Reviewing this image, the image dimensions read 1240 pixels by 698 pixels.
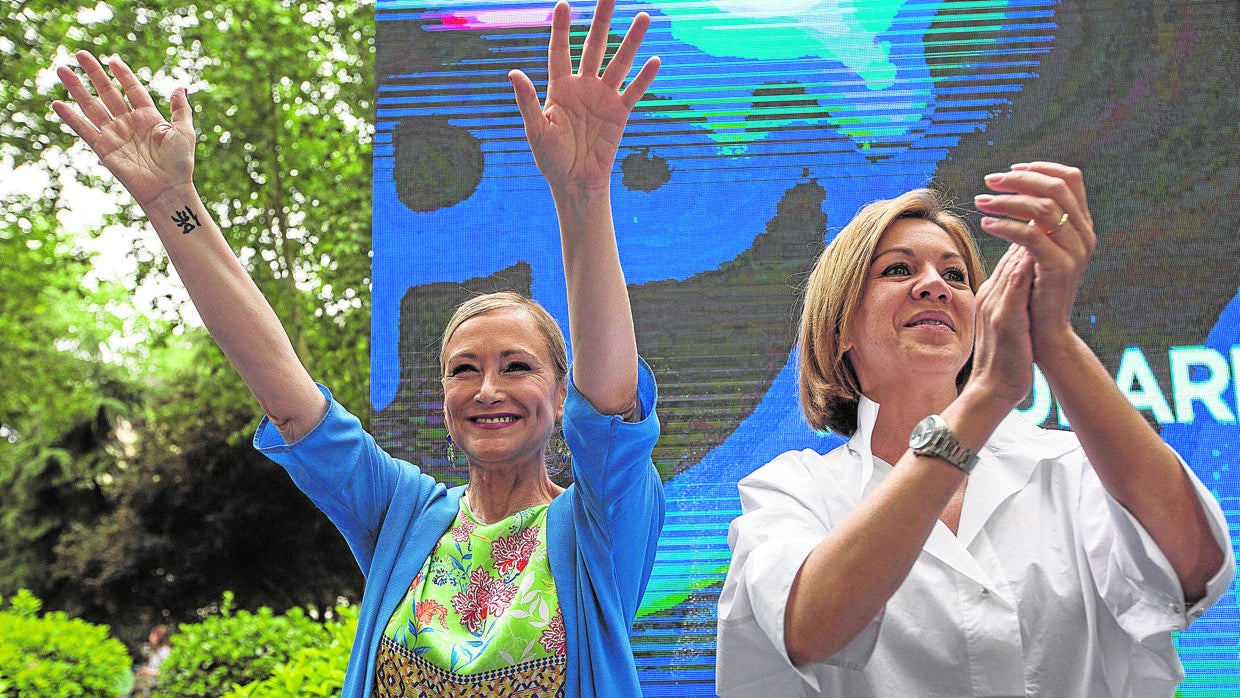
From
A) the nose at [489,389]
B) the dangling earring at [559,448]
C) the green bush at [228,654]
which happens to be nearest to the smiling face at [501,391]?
the nose at [489,389]

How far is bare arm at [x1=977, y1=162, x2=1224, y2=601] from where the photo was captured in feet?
4.49

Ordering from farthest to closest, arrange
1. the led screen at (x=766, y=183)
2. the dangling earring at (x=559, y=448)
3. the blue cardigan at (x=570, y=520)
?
the led screen at (x=766, y=183)
the dangling earring at (x=559, y=448)
the blue cardigan at (x=570, y=520)

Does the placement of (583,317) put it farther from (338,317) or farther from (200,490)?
(200,490)

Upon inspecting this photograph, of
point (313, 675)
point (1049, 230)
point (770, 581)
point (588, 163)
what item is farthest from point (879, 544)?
point (313, 675)

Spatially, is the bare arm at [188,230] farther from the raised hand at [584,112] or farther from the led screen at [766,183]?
the led screen at [766,183]

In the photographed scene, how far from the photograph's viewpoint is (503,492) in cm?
217

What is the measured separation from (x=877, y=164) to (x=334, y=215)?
6.89 metres

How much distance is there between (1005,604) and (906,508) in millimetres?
261

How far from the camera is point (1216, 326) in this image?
141 inches

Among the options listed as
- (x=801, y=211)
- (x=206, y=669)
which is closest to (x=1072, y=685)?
(x=801, y=211)

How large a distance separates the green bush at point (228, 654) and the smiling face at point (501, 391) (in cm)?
460

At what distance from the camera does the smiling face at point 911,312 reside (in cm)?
174

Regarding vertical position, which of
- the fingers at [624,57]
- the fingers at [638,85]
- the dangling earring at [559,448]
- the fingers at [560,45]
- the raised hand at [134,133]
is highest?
the raised hand at [134,133]

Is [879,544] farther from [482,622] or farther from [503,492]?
[503,492]
